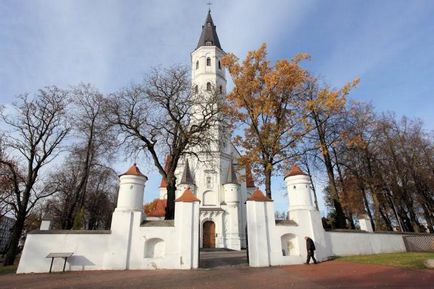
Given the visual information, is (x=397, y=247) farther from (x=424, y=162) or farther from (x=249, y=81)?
(x=249, y=81)

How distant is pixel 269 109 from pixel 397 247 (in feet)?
41.5

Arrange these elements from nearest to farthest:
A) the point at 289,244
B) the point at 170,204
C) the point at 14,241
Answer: the point at 289,244, the point at 170,204, the point at 14,241

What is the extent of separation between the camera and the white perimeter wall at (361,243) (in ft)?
48.3

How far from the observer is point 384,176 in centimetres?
2541

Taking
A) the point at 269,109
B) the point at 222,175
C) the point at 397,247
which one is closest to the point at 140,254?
the point at 269,109

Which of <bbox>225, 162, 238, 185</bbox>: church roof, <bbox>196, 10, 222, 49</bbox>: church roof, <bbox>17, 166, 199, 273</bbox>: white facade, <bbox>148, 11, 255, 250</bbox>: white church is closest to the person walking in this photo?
<bbox>17, 166, 199, 273</bbox>: white facade

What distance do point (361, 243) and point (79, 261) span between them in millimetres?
15003

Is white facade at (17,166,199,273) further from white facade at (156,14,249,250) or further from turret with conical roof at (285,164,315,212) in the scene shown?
white facade at (156,14,249,250)

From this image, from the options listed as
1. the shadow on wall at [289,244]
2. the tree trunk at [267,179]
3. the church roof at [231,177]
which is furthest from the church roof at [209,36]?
the shadow on wall at [289,244]

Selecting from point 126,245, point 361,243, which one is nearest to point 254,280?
point 126,245

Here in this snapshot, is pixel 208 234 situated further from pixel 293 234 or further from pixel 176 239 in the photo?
pixel 176 239

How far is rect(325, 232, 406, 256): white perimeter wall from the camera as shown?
14.7 meters

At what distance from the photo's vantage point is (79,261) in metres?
12.0

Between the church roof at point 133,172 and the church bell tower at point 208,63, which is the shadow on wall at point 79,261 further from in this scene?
the church bell tower at point 208,63
